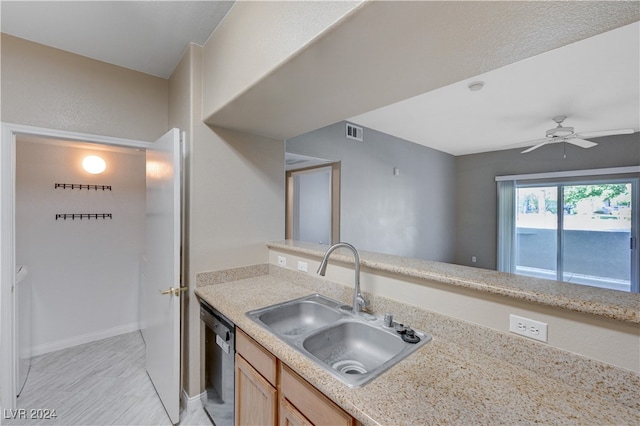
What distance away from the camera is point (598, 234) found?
15.4ft

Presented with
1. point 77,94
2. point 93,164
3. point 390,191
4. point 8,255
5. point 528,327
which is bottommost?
point 528,327

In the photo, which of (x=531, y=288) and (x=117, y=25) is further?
(x=117, y=25)

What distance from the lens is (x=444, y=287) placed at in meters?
1.23

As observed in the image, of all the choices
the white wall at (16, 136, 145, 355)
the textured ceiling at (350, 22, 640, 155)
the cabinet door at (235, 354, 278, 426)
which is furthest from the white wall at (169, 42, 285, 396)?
the textured ceiling at (350, 22, 640, 155)

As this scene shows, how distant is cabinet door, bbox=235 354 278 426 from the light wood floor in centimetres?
63

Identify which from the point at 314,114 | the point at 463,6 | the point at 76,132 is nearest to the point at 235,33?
the point at 314,114

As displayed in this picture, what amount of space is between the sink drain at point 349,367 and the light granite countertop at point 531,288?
48 centimetres

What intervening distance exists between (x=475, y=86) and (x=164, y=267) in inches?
125

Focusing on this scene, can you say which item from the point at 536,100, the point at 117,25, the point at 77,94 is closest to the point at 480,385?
the point at 117,25

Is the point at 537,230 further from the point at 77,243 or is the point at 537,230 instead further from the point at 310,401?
the point at 77,243

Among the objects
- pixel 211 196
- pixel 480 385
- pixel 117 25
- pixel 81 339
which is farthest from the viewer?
pixel 81 339

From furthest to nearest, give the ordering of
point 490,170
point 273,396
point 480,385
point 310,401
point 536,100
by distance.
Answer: point 490,170 < point 536,100 < point 273,396 < point 310,401 < point 480,385

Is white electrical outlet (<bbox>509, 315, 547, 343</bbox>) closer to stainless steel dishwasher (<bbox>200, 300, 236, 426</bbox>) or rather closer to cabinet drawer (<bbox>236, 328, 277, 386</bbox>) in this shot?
cabinet drawer (<bbox>236, 328, 277, 386</bbox>)

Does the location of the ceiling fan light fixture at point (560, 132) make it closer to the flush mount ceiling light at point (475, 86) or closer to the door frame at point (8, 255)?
the flush mount ceiling light at point (475, 86)
